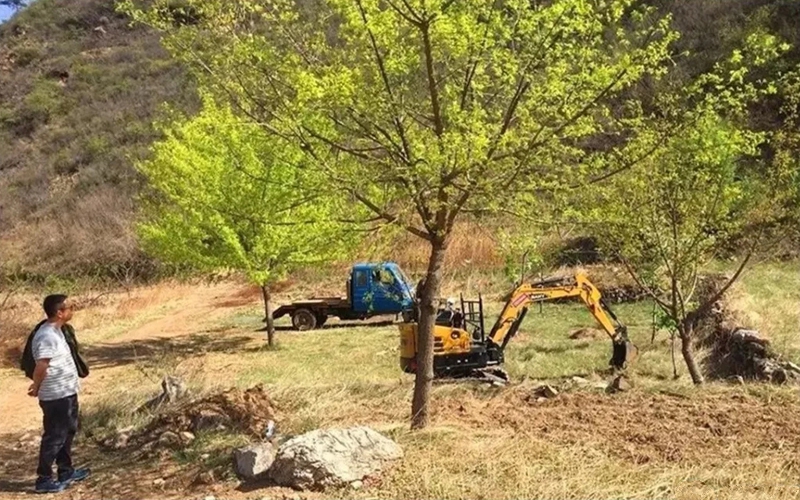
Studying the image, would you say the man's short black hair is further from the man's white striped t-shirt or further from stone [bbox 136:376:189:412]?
stone [bbox 136:376:189:412]

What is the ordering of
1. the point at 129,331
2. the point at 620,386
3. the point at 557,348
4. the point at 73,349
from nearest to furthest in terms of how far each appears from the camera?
the point at 73,349 < the point at 620,386 < the point at 557,348 < the point at 129,331

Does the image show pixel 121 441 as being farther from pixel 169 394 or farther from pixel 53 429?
pixel 53 429

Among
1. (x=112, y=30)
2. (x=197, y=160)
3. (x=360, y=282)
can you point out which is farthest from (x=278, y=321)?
(x=112, y=30)

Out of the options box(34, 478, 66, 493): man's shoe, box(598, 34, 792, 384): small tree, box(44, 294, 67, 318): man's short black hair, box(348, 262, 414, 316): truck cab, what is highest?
box(598, 34, 792, 384): small tree

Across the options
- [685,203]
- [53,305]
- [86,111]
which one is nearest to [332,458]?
[53,305]

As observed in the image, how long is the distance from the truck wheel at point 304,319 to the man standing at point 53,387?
1372 cm

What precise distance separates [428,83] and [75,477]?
4.63m

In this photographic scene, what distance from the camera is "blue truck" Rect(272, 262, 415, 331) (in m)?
19.6

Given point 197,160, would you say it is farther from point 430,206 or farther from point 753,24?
point 753,24

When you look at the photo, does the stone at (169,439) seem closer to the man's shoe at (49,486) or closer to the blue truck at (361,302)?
the man's shoe at (49,486)

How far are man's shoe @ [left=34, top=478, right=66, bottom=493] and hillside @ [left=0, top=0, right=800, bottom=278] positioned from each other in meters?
20.1

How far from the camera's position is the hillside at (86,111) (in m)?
34.6

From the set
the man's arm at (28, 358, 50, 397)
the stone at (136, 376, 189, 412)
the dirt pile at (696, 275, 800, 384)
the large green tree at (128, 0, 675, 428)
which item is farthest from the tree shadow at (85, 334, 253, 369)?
the large green tree at (128, 0, 675, 428)

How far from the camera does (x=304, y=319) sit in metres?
20.7
